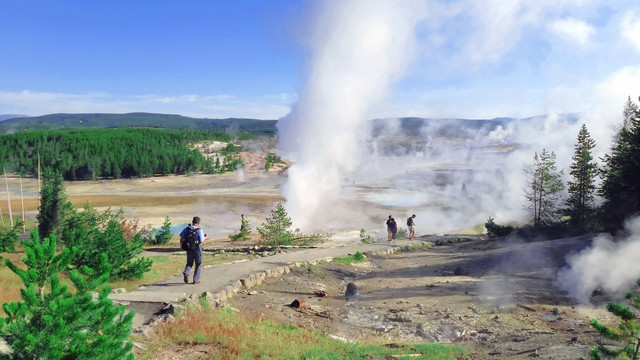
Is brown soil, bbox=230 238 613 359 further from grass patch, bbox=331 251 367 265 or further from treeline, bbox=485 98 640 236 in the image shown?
treeline, bbox=485 98 640 236

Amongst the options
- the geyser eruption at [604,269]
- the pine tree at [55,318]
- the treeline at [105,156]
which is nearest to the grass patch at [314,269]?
the geyser eruption at [604,269]

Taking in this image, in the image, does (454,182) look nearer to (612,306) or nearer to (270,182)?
(270,182)

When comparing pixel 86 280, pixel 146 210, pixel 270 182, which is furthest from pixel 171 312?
pixel 270 182

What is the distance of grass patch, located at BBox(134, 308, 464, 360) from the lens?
717 centimetres

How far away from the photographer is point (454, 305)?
41.0ft

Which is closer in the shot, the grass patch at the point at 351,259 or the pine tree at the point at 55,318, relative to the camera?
the pine tree at the point at 55,318

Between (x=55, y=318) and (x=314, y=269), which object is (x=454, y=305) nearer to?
(x=314, y=269)

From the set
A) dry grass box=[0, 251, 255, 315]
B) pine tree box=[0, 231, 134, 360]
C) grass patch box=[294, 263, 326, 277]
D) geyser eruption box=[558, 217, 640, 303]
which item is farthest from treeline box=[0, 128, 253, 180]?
pine tree box=[0, 231, 134, 360]

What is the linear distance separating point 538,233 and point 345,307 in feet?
57.7

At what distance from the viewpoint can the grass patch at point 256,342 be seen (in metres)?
7.17

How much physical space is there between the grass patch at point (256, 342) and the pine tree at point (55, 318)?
2.33 m

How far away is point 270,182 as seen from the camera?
258ft

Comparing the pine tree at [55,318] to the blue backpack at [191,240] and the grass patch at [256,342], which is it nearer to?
→ the grass patch at [256,342]

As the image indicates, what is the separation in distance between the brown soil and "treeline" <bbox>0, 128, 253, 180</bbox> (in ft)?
281
